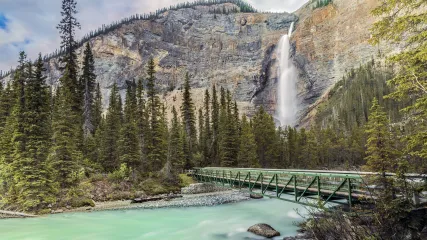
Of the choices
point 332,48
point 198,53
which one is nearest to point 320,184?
point 332,48

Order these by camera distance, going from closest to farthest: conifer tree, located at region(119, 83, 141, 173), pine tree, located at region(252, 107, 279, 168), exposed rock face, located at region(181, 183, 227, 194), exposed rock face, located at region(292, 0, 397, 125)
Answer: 1. conifer tree, located at region(119, 83, 141, 173)
2. exposed rock face, located at region(181, 183, 227, 194)
3. pine tree, located at region(252, 107, 279, 168)
4. exposed rock face, located at region(292, 0, 397, 125)

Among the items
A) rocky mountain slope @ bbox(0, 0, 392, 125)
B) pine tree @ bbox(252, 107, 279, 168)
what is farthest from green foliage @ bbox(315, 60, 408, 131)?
pine tree @ bbox(252, 107, 279, 168)

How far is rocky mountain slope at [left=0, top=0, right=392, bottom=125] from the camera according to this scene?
125750mm

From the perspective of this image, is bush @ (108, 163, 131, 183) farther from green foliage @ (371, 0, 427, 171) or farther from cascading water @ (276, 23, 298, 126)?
cascading water @ (276, 23, 298, 126)

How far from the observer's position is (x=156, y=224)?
58.2 ft

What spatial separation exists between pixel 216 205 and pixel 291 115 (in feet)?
343

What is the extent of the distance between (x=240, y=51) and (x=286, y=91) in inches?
1401

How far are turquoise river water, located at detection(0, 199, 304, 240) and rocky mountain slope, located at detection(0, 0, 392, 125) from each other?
3997 inches

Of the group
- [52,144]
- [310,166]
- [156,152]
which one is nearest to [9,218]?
[52,144]

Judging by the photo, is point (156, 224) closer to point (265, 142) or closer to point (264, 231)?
point (264, 231)

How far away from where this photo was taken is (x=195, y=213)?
2097 centimetres

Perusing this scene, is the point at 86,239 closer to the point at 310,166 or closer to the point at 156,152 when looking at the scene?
the point at 156,152

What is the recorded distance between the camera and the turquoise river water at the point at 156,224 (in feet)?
49.3

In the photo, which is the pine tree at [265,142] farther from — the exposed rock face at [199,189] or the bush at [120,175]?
the bush at [120,175]
